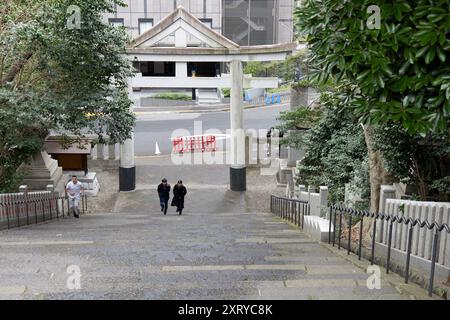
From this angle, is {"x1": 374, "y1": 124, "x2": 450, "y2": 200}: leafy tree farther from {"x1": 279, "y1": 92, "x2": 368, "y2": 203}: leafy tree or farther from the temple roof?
the temple roof

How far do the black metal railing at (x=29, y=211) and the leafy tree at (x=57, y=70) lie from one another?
1.49m

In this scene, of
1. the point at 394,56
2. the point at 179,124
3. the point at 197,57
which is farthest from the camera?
the point at 179,124

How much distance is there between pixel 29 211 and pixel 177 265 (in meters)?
7.85

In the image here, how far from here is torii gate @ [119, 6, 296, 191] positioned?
63.4 feet

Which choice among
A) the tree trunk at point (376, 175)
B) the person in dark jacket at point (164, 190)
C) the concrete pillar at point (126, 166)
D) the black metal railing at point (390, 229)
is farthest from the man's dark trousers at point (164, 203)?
the black metal railing at point (390, 229)

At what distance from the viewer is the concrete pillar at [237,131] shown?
65.3ft

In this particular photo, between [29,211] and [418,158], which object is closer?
[418,158]

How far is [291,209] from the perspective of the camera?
45.5 ft

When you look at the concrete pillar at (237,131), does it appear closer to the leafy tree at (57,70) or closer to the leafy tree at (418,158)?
the leafy tree at (57,70)

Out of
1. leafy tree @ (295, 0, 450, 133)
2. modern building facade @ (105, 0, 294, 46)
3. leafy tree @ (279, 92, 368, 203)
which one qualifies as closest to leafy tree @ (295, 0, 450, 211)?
leafy tree @ (295, 0, 450, 133)

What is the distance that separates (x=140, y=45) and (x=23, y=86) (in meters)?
8.11

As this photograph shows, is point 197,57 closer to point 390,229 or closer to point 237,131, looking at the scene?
point 237,131

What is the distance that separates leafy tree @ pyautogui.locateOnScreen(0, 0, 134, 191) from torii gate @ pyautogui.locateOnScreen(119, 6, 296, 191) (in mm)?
6629

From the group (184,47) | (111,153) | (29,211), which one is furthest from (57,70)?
(111,153)
